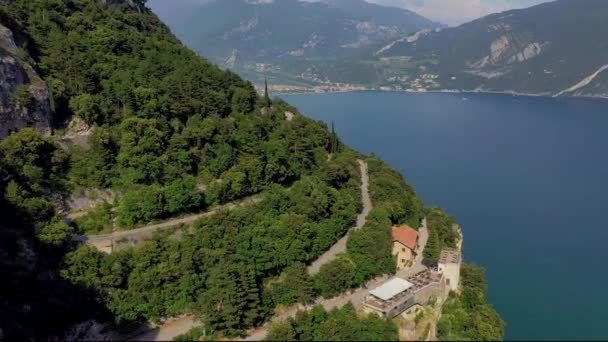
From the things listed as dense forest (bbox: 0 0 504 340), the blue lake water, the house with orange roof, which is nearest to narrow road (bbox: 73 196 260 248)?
dense forest (bbox: 0 0 504 340)

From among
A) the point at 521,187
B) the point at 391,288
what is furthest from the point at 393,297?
the point at 521,187

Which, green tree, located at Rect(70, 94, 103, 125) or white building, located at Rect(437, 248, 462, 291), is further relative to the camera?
white building, located at Rect(437, 248, 462, 291)

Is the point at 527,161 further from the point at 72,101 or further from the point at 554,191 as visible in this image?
the point at 72,101

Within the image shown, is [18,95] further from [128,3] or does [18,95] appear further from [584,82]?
[584,82]

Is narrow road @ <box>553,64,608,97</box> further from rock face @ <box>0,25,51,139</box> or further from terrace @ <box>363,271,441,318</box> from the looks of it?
rock face @ <box>0,25,51,139</box>

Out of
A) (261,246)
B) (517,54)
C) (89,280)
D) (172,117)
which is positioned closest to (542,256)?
(261,246)
